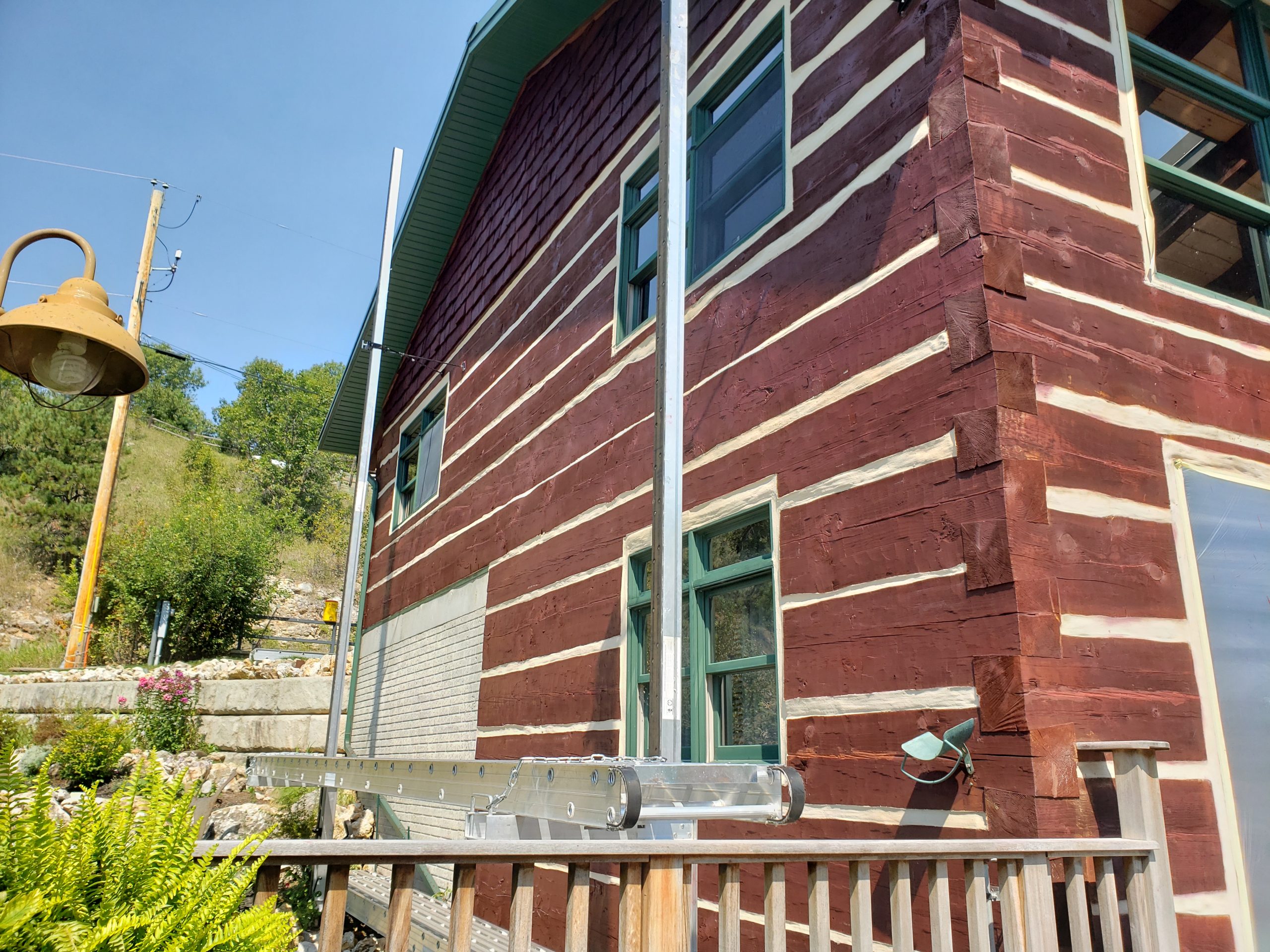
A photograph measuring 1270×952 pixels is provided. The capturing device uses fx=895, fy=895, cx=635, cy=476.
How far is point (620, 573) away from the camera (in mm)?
5789

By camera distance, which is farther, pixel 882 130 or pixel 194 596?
pixel 194 596

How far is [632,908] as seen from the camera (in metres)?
1.85

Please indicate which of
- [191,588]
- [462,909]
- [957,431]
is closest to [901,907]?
[462,909]

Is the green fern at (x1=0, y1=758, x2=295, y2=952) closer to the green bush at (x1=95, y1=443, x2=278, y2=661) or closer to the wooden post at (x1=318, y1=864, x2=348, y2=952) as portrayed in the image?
the wooden post at (x1=318, y1=864, x2=348, y2=952)

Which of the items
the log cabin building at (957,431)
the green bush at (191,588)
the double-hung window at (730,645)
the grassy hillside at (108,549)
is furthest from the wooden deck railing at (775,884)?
the grassy hillside at (108,549)

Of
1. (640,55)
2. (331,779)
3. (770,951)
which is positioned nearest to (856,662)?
(770,951)

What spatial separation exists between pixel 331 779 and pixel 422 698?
206 inches

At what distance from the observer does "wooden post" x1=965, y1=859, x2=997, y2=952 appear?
7.75ft

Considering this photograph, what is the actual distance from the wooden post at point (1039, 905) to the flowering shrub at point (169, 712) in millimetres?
14203

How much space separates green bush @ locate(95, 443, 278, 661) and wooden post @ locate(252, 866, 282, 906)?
68.5 feet

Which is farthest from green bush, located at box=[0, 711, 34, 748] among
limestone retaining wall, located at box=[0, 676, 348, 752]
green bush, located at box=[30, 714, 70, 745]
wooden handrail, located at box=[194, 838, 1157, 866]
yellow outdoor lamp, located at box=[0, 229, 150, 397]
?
wooden handrail, located at box=[194, 838, 1157, 866]

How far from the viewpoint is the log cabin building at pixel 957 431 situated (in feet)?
10.9

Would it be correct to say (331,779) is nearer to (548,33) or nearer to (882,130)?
(882,130)

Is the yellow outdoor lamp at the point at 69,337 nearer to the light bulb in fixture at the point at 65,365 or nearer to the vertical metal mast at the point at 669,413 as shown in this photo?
the light bulb in fixture at the point at 65,365
